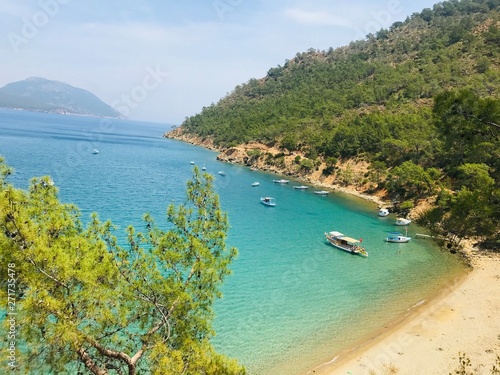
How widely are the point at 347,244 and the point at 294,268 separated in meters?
8.98

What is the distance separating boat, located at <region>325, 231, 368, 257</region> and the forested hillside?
30.0 feet

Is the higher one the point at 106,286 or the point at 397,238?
the point at 106,286

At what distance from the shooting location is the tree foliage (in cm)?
697

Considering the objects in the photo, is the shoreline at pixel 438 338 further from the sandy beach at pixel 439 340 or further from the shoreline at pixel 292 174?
the shoreline at pixel 292 174

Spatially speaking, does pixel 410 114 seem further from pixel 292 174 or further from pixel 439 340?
pixel 439 340

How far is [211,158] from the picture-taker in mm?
113625

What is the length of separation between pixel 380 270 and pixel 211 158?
8611 cm

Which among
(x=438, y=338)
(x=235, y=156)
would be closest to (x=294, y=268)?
(x=438, y=338)

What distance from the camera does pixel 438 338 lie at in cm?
2183

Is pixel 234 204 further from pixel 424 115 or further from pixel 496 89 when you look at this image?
pixel 496 89

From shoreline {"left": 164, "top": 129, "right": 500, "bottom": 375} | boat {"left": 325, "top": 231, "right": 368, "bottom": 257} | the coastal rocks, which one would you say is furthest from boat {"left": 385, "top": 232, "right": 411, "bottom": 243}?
the coastal rocks

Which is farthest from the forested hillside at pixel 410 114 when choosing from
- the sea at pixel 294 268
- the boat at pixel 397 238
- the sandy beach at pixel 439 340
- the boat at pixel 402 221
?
the sea at pixel 294 268

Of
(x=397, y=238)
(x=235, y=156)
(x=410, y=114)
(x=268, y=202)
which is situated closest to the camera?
(x=397, y=238)

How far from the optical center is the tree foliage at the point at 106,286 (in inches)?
275
